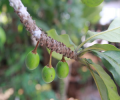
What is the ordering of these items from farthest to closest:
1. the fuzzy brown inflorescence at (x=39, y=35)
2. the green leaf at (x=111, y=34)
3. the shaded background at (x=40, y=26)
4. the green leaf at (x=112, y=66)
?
1. the shaded background at (x=40, y=26)
2. the green leaf at (x=111, y=34)
3. the green leaf at (x=112, y=66)
4. the fuzzy brown inflorescence at (x=39, y=35)

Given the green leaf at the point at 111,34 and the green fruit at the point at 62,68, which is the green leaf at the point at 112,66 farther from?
the green fruit at the point at 62,68

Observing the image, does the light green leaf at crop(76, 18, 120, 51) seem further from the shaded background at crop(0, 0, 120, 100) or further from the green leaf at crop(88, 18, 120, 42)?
the shaded background at crop(0, 0, 120, 100)

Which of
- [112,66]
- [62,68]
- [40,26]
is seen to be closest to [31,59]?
[62,68]

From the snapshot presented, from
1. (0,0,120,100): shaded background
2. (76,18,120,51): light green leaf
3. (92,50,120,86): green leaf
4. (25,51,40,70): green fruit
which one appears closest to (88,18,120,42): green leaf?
(76,18,120,51): light green leaf

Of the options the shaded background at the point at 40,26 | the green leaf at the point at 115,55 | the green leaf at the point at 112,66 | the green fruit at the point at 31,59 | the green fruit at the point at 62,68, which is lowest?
the green leaf at the point at 112,66

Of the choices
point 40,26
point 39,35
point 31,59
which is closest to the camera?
point 39,35

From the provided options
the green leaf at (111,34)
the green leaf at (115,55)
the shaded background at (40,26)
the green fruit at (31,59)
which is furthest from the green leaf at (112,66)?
the shaded background at (40,26)

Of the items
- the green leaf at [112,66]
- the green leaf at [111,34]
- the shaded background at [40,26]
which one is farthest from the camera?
the shaded background at [40,26]

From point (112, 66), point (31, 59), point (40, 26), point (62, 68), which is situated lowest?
point (112, 66)

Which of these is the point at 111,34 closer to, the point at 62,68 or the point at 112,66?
the point at 112,66

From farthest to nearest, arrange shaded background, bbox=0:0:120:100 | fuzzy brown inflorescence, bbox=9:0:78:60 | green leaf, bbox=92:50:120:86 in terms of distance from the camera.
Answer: shaded background, bbox=0:0:120:100
green leaf, bbox=92:50:120:86
fuzzy brown inflorescence, bbox=9:0:78:60

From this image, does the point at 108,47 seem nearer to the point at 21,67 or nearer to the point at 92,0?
the point at 92,0
